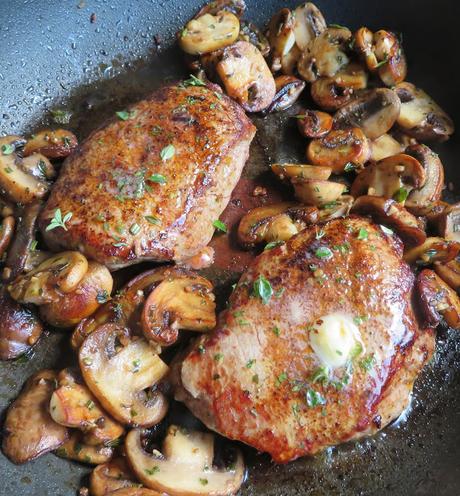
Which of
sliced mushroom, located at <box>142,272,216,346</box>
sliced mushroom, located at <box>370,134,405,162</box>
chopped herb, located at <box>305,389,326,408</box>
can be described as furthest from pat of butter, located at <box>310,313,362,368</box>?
sliced mushroom, located at <box>370,134,405,162</box>

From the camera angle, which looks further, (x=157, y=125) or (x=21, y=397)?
(x=157, y=125)

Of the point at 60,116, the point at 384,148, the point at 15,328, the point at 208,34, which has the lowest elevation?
the point at 384,148

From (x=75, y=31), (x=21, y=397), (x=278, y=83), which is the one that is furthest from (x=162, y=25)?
(x=21, y=397)

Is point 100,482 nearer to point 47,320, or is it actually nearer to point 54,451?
point 54,451

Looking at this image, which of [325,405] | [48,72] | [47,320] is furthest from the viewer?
[48,72]

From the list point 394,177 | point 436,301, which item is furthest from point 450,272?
point 394,177

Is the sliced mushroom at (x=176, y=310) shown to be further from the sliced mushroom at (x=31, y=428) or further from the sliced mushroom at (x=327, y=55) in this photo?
the sliced mushroom at (x=327, y=55)

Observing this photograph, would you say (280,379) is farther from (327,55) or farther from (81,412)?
(327,55)
